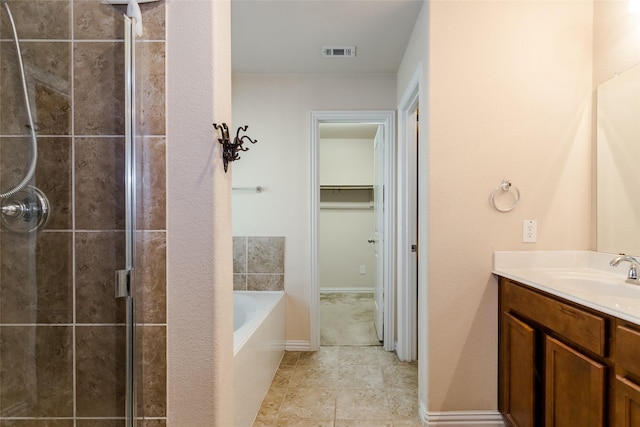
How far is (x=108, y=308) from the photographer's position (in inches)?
41.2

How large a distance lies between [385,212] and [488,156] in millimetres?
1176

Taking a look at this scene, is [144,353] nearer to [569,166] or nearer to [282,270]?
[282,270]

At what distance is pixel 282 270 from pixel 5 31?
7.23ft

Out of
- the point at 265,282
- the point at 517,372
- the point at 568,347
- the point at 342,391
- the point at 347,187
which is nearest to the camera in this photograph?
the point at 568,347

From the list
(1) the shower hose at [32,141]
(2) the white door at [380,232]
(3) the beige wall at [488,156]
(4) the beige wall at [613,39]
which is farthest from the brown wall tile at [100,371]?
(4) the beige wall at [613,39]

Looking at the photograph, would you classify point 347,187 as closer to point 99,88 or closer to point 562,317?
point 562,317

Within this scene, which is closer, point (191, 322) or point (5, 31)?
point (5, 31)

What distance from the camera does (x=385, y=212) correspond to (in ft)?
9.21

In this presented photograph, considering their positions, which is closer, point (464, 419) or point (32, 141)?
point (32, 141)

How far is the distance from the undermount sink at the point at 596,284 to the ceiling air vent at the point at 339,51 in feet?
6.63

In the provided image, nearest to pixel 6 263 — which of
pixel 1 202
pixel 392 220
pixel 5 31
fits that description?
pixel 1 202

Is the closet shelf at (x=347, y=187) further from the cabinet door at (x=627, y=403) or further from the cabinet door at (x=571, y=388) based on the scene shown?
the cabinet door at (x=627, y=403)

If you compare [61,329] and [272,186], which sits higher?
[272,186]

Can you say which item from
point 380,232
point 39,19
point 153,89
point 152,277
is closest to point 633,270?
point 380,232
